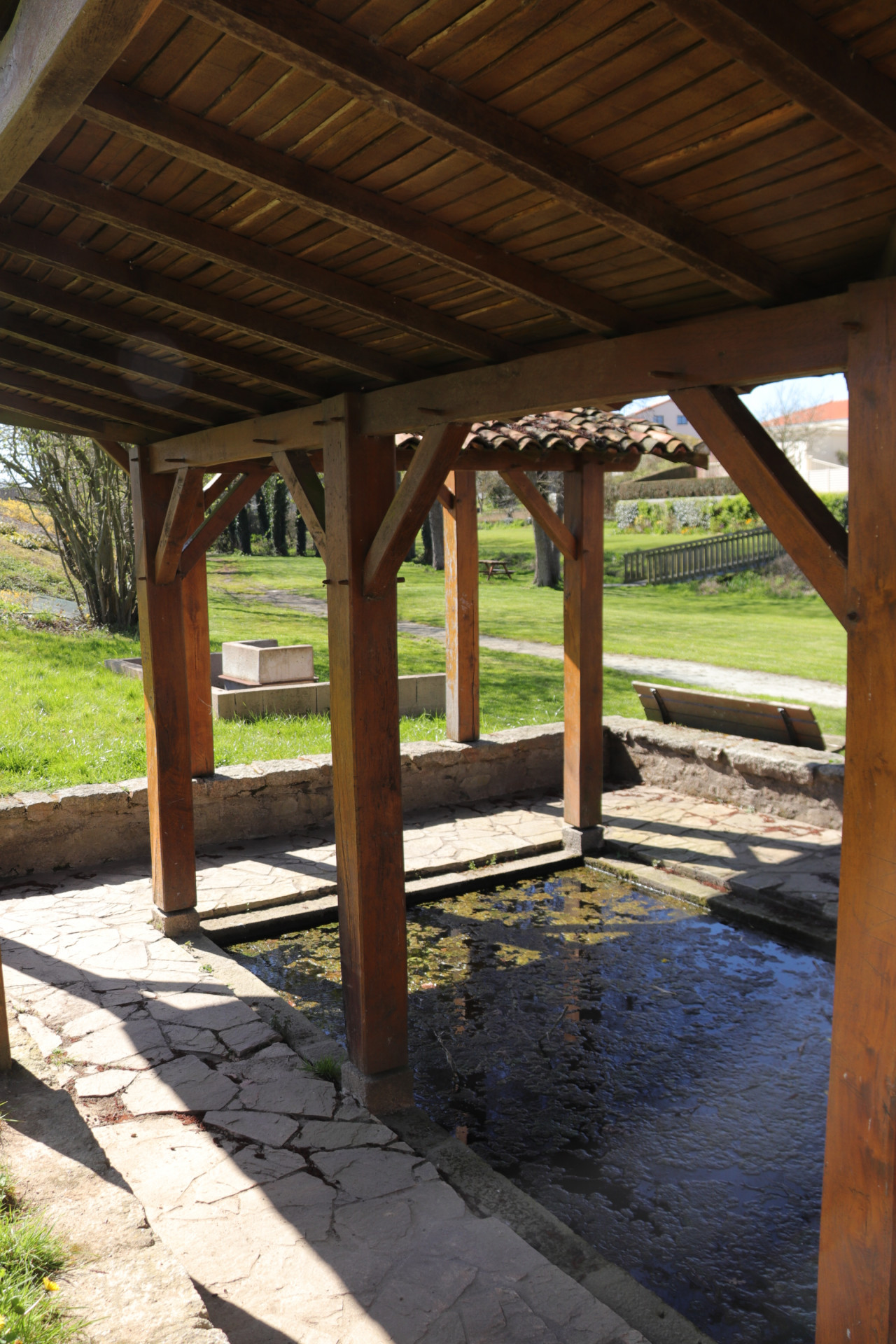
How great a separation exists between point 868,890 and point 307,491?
10.1ft

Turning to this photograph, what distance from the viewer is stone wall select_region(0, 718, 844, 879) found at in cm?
700

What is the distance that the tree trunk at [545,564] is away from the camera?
24.5 m

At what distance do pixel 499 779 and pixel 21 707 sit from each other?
466 centimetres

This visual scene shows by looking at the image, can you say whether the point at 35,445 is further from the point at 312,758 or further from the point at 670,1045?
the point at 670,1045

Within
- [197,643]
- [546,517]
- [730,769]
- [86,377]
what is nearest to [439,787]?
[197,643]

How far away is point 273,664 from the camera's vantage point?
36.3 feet

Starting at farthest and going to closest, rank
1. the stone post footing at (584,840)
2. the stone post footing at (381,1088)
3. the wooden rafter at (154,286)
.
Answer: the stone post footing at (584,840) → the stone post footing at (381,1088) → the wooden rafter at (154,286)

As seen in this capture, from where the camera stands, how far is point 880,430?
7.00ft

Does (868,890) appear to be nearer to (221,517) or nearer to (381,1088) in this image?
(381,1088)

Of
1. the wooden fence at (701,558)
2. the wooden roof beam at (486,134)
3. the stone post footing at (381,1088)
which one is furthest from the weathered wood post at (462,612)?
the wooden fence at (701,558)

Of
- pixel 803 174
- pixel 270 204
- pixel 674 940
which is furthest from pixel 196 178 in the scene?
pixel 674 940

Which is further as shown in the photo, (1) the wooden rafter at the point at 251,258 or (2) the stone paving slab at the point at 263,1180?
(2) the stone paving slab at the point at 263,1180

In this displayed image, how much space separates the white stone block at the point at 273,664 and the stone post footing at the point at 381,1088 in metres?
7.07

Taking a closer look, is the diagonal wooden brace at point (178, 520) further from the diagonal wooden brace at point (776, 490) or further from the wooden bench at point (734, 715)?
the wooden bench at point (734, 715)
